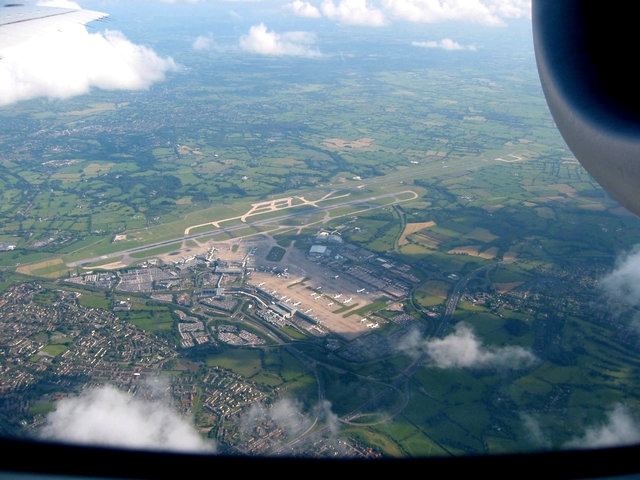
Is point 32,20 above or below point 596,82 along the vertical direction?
below

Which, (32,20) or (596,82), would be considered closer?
(596,82)

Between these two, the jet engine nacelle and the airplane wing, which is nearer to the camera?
the jet engine nacelle

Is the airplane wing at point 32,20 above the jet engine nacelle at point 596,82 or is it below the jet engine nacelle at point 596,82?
below

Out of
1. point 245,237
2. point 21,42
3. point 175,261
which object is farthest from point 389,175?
point 21,42

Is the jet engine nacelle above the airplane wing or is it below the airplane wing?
above

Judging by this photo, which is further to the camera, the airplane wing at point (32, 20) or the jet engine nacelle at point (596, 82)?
the airplane wing at point (32, 20)
